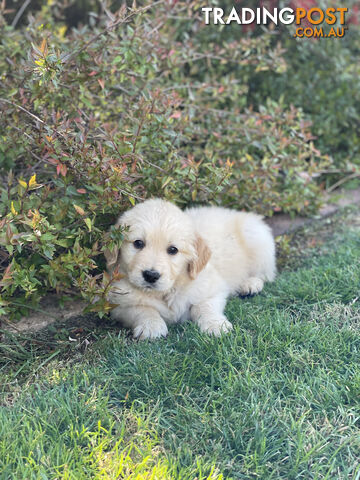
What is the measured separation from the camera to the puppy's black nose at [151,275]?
296 centimetres

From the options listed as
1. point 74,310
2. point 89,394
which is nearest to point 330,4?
point 74,310

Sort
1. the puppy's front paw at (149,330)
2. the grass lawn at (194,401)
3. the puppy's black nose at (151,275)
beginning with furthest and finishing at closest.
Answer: the puppy's front paw at (149,330) < the puppy's black nose at (151,275) < the grass lawn at (194,401)


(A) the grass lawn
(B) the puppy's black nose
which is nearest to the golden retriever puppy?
(B) the puppy's black nose

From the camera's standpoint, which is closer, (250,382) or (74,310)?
(250,382)

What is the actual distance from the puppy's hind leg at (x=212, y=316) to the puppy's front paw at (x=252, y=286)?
0.35 meters

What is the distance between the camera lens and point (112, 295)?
3.26 meters

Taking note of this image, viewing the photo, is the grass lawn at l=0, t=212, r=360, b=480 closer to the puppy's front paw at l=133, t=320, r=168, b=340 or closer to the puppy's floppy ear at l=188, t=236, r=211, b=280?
the puppy's front paw at l=133, t=320, r=168, b=340

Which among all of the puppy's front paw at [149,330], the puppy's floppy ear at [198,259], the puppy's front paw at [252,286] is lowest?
the puppy's front paw at [252,286]

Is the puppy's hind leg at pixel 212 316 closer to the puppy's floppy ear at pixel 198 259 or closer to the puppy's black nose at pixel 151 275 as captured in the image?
the puppy's floppy ear at pixel 198 259

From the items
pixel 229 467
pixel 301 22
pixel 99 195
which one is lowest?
pixel 229 467

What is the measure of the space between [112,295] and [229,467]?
1412 millimetres

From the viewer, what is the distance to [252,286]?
375 cm

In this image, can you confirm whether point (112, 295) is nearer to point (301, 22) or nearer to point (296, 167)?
point (296, 167)

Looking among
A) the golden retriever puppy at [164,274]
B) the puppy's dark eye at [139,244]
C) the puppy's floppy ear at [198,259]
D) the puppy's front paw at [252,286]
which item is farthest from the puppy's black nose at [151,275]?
the puppy's front paw at [252,286]
